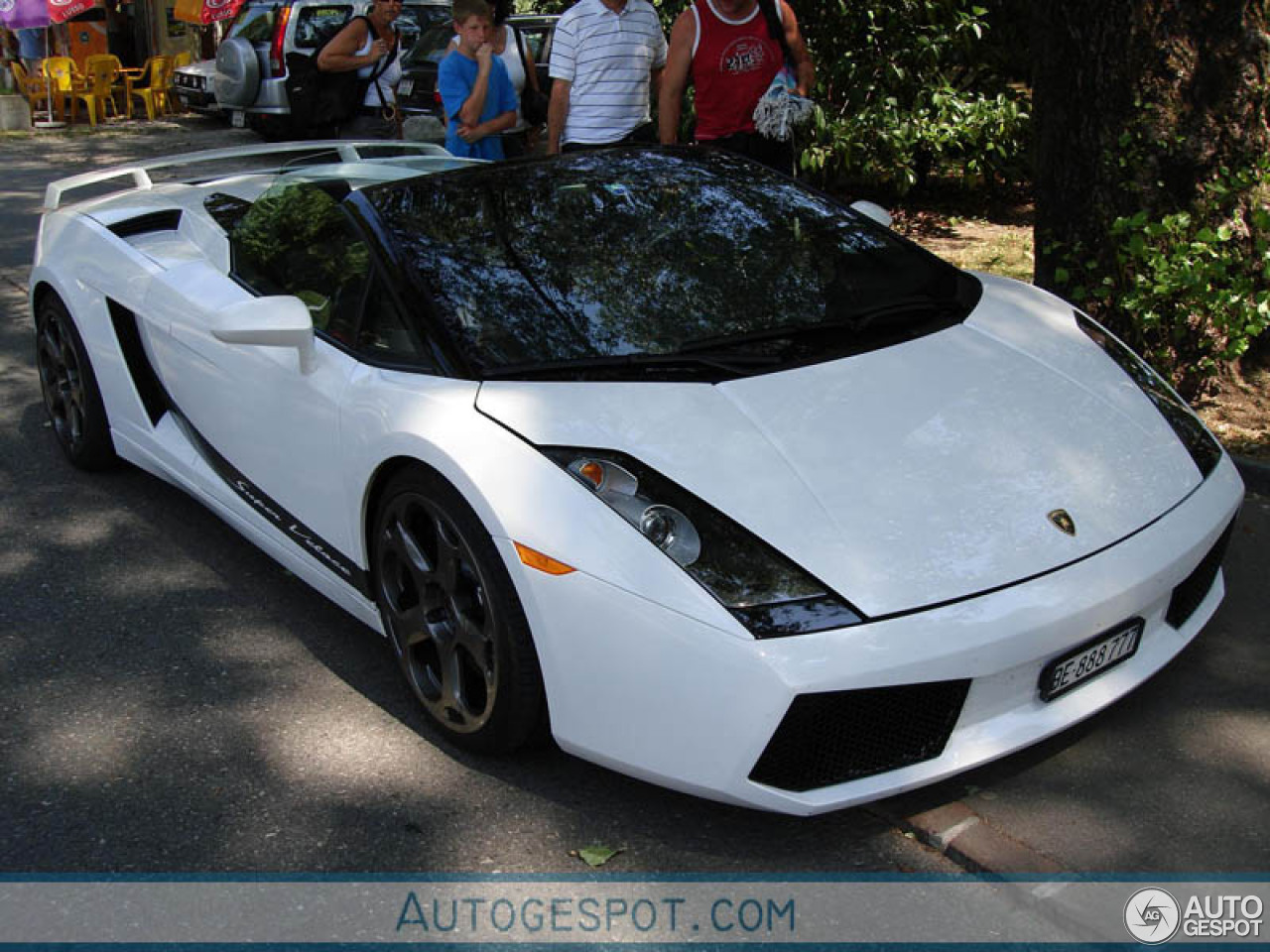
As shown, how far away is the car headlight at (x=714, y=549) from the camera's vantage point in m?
2.71

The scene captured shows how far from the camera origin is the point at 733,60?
6.22m

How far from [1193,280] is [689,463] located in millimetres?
2722

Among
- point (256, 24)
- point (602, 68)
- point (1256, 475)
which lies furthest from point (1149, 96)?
point (256, 24)

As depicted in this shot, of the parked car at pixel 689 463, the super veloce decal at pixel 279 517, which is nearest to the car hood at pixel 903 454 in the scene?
the parked car at pixel 689 463

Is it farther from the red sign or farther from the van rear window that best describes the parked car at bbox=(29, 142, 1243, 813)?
the red sign

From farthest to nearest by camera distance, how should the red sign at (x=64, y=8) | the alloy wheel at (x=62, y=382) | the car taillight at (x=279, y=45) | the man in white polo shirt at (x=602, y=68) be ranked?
the red sign at (x=64, y=8)
the car taillight at (x=279, y=45)
the man in white polo shirt at (x=602, y=68)
the alloy wheel at (x=62, y=382)

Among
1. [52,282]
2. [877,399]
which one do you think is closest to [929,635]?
[877,399]

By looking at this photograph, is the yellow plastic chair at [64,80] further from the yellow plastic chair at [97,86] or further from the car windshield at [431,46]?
the car windshield at [431,46]

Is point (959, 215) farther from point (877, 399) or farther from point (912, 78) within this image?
point (877, 399)

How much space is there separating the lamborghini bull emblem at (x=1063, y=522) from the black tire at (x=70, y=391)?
3373 mm

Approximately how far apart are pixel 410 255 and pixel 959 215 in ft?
22.4

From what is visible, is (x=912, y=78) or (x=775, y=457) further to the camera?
(x=912, y=78)

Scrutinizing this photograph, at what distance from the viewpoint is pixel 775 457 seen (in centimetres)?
302

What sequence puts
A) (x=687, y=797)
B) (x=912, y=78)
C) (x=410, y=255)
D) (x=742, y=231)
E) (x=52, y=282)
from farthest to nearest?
(x=912, y=78) → (x=52, y=282) → (x=742, y=231) → (x=410, y=255) → (x=687, y=797)
